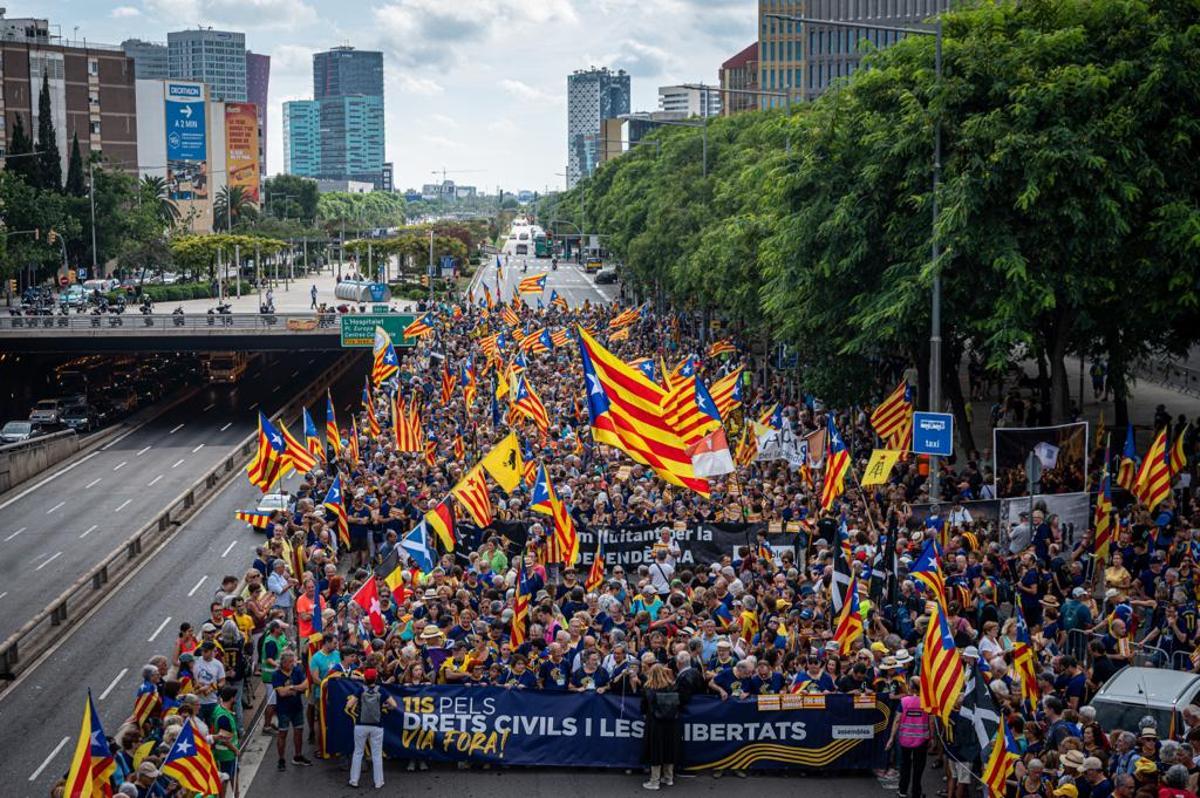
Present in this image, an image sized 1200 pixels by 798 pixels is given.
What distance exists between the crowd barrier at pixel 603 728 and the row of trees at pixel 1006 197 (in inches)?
450

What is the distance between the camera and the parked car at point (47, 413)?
61.8 m

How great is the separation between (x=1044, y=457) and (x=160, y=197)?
138238mm

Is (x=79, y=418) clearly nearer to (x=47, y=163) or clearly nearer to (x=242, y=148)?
(x=47, y=163)

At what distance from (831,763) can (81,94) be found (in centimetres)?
15033

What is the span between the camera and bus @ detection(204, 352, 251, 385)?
264 ft

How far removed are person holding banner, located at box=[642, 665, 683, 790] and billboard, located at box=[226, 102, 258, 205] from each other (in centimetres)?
17681

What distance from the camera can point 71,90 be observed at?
486 feet

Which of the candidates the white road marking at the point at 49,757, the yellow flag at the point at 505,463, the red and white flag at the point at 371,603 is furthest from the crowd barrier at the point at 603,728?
the yellow flag at the point at 505,463

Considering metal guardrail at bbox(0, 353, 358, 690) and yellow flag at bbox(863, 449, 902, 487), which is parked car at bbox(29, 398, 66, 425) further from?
yellow flag at bbox(863, 449, 902, 487)

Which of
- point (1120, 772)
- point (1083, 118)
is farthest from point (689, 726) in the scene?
point (1083, 118)

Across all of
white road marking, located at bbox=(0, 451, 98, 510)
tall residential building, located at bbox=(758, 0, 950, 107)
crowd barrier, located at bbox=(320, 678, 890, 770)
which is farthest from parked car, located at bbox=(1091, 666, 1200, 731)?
tall residential building, located at bbox=(758, 0, 950, 107)

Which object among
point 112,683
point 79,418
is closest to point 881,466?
point 112,683

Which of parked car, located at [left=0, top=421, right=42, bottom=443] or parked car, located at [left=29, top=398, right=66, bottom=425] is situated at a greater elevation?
parked car, located at [left=29, top=398, right=66, bottom=425]

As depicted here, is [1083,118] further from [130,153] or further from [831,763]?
[130,153]
